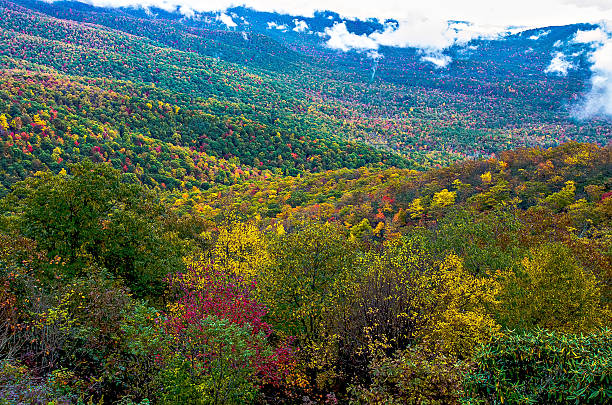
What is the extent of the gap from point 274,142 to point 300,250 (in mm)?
156059

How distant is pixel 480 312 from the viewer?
2064 centimetres

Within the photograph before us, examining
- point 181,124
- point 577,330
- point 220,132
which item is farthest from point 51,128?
point 577,330

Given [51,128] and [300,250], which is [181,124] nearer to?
[51,128]

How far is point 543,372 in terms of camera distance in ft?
29.1

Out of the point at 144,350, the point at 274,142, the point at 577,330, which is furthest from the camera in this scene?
the point at 274,142

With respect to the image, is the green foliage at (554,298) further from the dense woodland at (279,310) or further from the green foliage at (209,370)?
the green foliage at (209,370)

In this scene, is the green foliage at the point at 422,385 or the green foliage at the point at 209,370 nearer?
the green foliage at the point at 422,385

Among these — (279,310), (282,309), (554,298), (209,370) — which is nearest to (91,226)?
(279,310)

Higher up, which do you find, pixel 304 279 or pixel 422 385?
pixel 422 385

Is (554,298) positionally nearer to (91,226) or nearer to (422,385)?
(422,385)

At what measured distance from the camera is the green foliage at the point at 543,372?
7.81 meters

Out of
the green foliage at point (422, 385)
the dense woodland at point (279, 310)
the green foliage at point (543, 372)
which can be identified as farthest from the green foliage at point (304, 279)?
the green foliage at point (543, 372)

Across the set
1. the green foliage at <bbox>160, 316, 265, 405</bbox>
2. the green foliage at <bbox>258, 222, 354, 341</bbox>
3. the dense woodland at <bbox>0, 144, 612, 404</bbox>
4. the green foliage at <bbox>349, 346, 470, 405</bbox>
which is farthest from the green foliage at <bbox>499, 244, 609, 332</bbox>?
the green foliage at <bbox>160, 316, 265, 405</bbox>

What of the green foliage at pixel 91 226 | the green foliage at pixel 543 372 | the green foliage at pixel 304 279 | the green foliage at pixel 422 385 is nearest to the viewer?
the green foliage at pixel 543 372
